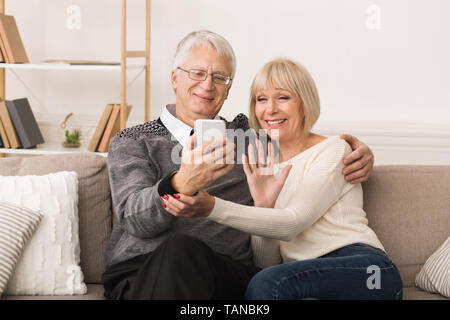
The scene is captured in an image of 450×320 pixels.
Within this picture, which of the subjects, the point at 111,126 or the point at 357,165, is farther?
the point at 111,126

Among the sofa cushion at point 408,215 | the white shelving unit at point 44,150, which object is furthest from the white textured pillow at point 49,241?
the white shelving unit at point 44,150

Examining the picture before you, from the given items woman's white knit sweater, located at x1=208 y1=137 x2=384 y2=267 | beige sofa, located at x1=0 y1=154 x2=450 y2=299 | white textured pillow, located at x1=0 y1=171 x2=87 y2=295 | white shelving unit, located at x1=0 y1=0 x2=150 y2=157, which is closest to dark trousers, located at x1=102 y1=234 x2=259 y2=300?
woman's white knit sweater, located at x1=208 y1=137 x2=384 y2=267

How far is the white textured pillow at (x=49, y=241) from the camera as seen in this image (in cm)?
160

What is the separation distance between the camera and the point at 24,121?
9.23 ft

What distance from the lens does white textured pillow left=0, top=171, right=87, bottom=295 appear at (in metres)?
1.60

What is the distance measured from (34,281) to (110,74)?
1596 millimetres

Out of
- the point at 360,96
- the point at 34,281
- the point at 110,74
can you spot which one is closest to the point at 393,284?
the point at 34,281

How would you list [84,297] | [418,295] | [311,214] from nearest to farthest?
1. [311,214]
2. [84,297]
3. [418,295]

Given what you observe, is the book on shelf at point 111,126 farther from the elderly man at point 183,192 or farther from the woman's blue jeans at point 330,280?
the woman's blue jeans at point 330,280

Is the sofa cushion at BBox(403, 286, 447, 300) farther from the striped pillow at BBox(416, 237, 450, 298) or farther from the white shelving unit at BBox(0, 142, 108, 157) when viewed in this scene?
the white shelving unit at BBox(0, 142, 108, 157)

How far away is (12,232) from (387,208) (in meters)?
1.11

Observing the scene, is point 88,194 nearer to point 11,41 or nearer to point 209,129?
point 209,129

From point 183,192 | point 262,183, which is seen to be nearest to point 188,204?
point 183,192

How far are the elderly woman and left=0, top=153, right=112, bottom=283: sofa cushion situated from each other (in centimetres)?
48
